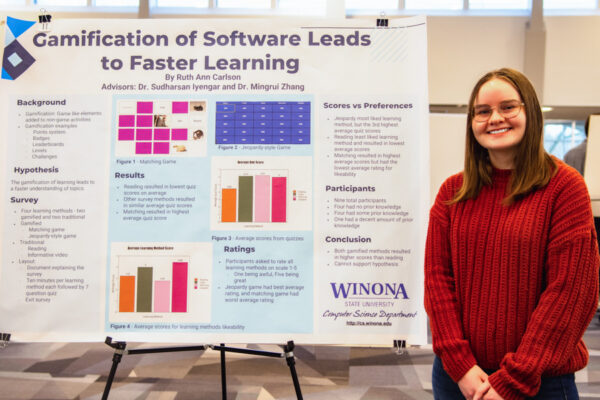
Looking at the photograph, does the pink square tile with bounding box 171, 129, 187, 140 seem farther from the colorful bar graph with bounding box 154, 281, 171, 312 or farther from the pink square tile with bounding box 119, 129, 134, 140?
the colorful bar graph with bounding box 154, 281, 171, 312

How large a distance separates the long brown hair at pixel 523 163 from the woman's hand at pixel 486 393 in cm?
45

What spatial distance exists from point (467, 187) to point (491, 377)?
0.48 m

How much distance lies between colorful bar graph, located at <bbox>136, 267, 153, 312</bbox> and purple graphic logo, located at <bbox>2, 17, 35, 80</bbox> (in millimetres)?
916

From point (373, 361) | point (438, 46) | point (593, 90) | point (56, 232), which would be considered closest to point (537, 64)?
point (593, 90)

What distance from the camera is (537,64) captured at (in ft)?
21.4

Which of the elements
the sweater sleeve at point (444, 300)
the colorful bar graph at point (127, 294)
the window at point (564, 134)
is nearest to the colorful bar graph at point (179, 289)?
the colorful bar graph at point (127, 294)

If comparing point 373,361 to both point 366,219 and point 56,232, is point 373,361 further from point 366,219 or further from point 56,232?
point 56,232

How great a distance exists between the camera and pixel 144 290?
1.65 metres

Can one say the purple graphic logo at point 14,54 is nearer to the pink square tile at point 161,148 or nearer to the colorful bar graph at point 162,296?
the pink square tile at point 161,148

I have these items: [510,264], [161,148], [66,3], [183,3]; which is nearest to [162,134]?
[161,148]

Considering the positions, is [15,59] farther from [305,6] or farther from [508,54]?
[508,54]

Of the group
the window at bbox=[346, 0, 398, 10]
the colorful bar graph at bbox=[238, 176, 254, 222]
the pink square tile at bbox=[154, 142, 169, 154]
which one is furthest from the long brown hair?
the window at bbox=[346, 0, 398, 10]

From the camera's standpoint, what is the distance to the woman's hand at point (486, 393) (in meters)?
1.07

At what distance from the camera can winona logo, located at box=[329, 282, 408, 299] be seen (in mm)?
1636
